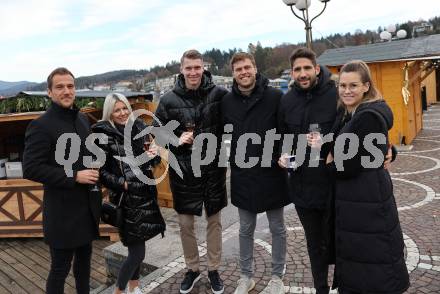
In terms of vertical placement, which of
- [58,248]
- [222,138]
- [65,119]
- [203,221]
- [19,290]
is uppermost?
[65,119]

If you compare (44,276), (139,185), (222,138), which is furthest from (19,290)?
(222,138)

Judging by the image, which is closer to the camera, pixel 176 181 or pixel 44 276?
pixel 176 181

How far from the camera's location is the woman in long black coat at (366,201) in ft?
8.69

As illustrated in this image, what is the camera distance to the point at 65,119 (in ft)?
10.6

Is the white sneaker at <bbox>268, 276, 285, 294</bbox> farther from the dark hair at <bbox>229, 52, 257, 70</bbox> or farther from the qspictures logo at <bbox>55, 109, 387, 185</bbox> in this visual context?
the dark hair at <bbox>229, 52, 257, 70</bbox>

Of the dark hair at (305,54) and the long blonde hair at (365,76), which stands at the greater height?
the dark hair at (305,54)

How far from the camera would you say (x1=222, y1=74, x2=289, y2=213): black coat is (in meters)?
3.57

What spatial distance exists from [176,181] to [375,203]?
1896 mm

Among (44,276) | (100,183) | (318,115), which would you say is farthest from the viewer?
(44,276)

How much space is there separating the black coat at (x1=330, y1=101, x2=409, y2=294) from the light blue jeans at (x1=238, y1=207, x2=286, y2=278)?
1.02 metres

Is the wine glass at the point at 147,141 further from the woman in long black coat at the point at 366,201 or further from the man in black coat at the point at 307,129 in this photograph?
the woman in long black coat at the point at 366,201

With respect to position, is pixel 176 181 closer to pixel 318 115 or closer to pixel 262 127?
pixel 262 127

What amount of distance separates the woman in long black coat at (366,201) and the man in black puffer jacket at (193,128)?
1.35 metres

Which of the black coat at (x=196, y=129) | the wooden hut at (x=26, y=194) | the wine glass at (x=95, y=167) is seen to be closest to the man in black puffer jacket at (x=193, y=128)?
the black coat at (x=196, y=129)
